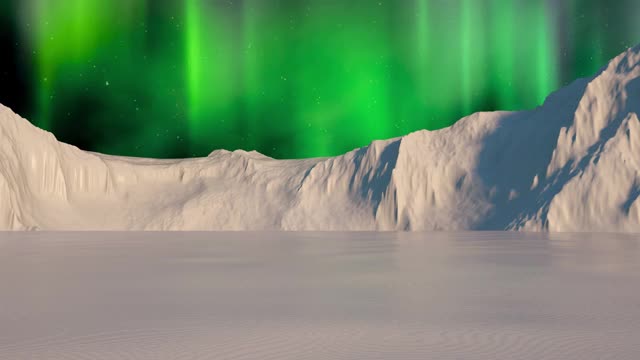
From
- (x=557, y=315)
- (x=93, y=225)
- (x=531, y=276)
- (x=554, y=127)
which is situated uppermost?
(x=557, y=315)

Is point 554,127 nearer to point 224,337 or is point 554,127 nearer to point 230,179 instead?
point 230,179

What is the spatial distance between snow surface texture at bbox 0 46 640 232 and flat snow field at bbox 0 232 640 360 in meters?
58.7

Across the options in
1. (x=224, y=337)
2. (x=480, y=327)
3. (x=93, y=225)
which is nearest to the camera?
(x=224, y=337)

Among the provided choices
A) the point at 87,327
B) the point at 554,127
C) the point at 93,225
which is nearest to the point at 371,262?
the point at 87,327

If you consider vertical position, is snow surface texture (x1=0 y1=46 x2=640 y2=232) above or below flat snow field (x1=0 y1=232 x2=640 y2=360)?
below

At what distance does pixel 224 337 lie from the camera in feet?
28.7

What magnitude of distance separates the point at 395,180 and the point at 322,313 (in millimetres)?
78017

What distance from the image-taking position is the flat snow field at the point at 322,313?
801 centimetres

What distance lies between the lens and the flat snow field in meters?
8.01

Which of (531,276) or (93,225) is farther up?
(531,276)

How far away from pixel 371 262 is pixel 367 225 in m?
→ 67.1

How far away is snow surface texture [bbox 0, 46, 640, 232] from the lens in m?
73.2

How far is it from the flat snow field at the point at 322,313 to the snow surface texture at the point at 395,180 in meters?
58.7

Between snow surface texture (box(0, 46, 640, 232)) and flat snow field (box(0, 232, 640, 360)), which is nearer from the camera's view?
flat snow field (box(0, 232, 640, 360))
